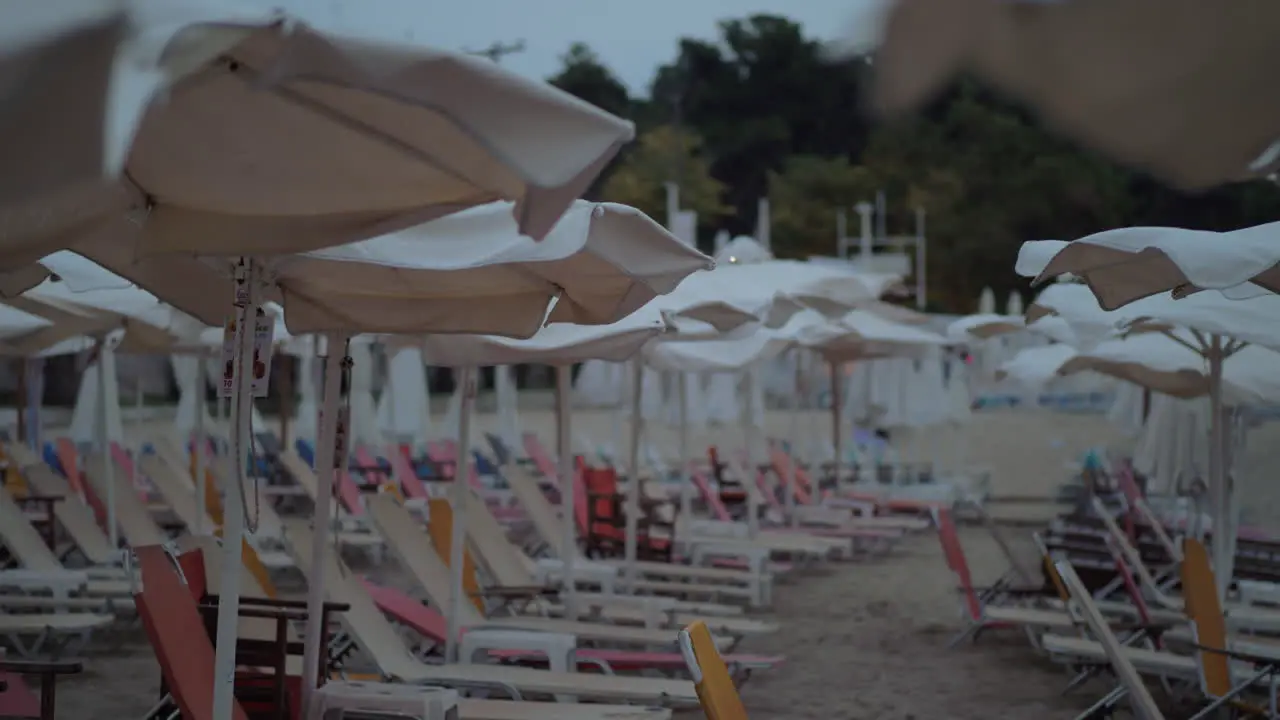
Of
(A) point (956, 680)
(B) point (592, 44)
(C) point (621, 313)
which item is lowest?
(A) point (956, 680)

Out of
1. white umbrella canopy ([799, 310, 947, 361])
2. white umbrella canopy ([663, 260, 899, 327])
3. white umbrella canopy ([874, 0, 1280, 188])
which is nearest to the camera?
white umbrella canopy ([874, 0, 1280, 188])

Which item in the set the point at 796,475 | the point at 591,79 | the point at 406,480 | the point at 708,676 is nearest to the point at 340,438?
the point at 708,676

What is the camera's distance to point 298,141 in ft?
9.77

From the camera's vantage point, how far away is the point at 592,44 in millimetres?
66625

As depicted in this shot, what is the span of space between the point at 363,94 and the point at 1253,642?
5758mm

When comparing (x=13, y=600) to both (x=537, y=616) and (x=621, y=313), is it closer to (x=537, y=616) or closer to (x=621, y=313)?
(x=537, y=616)

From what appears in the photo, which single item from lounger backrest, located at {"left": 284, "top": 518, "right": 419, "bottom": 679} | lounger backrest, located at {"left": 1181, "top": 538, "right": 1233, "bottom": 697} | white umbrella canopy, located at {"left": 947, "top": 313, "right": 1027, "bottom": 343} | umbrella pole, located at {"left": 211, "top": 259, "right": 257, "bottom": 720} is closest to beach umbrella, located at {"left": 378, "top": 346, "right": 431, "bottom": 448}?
white umbrella canopy, located at {"left": 947, "top": 313, "right": 1027, "bottom": 343}

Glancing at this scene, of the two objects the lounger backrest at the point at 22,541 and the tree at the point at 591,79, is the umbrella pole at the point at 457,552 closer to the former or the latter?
the lounger backrest at the point at 22,541

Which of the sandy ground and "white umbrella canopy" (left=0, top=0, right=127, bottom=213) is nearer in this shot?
"white umbrella canopy" (left=0, top=0, right=127, bottom=213)

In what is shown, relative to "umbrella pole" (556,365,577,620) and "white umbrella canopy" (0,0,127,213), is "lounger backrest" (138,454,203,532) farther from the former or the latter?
"white umbrella canopy" (0,0,127,213)

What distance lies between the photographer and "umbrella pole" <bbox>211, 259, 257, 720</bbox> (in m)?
3.63

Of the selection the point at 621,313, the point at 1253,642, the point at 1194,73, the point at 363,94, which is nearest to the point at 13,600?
the point at 621,313

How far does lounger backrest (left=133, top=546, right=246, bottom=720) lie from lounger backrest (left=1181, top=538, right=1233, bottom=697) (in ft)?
12.0

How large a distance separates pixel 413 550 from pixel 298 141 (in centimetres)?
382
